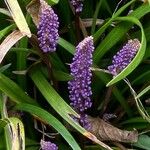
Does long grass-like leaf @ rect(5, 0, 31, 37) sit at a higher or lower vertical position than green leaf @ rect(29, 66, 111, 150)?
higher

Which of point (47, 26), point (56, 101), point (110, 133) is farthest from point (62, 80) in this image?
point (47, 26)

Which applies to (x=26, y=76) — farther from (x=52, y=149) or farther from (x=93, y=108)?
(x=52, y=149)

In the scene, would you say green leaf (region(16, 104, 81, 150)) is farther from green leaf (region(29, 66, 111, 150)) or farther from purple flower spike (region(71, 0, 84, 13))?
purple flower spike (region(71, 0, 84, 13))

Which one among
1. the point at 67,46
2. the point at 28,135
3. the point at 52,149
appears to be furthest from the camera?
the point at 28,135

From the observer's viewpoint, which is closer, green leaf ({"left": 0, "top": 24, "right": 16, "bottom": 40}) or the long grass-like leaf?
the long grass-like leaf

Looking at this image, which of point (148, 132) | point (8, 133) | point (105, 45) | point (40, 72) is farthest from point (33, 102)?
point (148, 132)

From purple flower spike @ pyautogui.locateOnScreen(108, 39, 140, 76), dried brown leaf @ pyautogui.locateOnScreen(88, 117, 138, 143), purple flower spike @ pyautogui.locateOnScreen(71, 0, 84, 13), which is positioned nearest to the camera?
purple flower spike @ pyautogui.locateOnScreen(108, 39, 140, 76)

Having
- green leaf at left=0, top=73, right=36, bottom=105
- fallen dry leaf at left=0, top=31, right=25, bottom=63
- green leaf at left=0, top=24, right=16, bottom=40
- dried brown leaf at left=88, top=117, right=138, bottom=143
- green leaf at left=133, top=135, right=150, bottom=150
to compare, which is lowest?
green leaf at left=133, top=135, right=150, bottom=150

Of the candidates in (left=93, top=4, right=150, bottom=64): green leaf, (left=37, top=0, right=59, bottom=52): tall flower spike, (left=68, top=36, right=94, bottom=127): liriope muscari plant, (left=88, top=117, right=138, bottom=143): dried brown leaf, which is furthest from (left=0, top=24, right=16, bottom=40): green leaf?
(left=88, top=117, right=138, bottom=143): dried brown leaf

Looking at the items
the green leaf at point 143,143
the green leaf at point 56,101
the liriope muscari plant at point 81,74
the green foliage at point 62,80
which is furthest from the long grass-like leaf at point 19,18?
the green leaf at point 143,143
